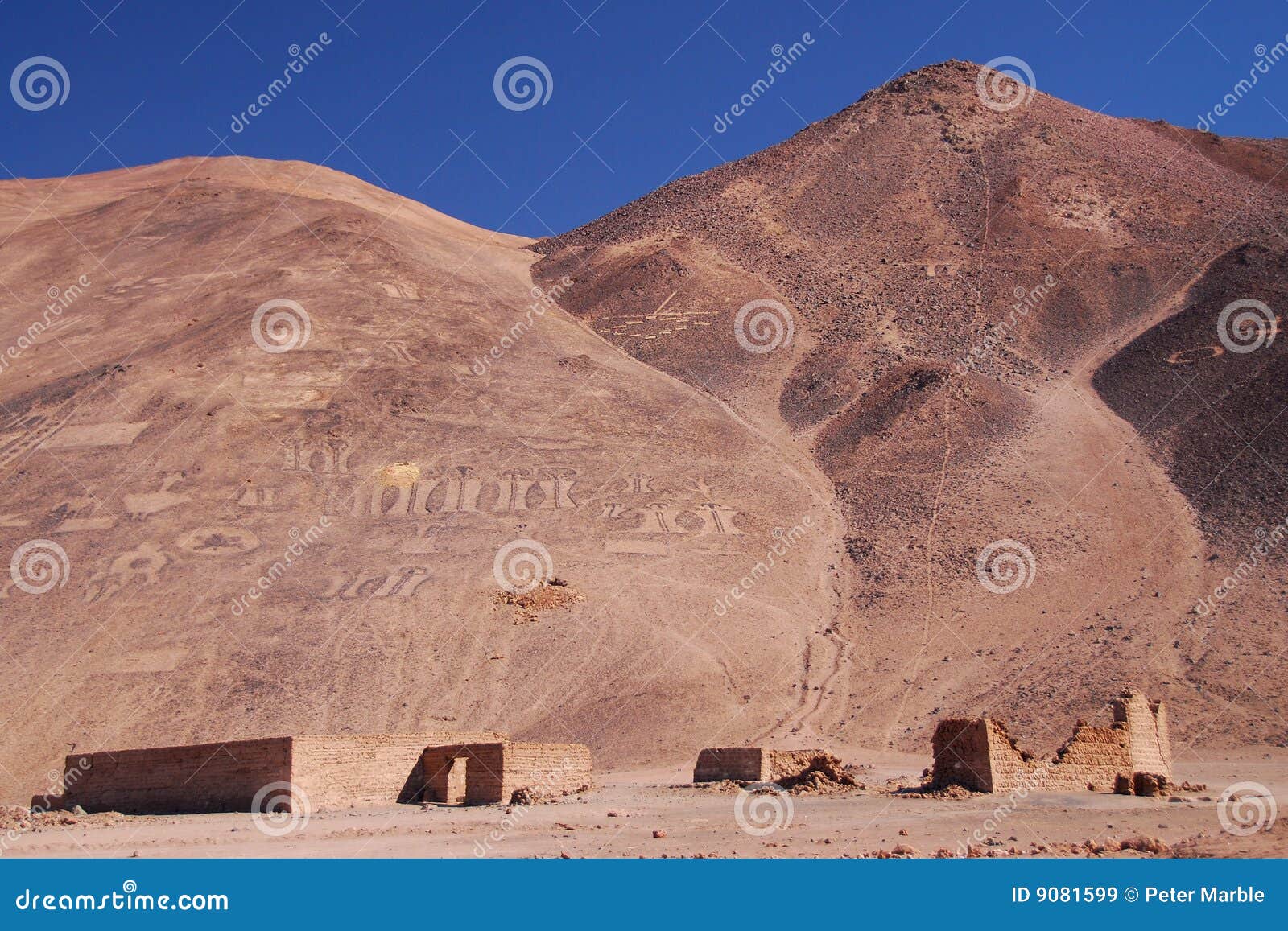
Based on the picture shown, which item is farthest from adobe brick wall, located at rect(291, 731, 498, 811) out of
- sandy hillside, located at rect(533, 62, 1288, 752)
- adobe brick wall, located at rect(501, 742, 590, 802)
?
sandy hillside, located at rect(533, 62, 1288, 752)

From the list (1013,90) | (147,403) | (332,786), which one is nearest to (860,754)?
(332,786)

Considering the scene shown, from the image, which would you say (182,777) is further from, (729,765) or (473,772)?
(729,765)

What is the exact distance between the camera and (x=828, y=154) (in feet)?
247

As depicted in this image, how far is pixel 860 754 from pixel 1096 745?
34.6ft

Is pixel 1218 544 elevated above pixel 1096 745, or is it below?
above

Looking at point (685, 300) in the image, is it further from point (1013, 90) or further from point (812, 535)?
point (1013, 90)

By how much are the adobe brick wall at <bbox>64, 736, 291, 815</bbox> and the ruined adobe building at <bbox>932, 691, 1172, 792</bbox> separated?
9.70 m

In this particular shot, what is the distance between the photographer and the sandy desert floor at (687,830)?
15.2 metres

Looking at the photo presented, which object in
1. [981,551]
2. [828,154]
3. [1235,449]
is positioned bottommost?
[981,551]

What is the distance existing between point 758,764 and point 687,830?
6420 millimetres

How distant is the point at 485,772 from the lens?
21734mm

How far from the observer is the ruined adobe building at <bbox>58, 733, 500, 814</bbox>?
64.9ft

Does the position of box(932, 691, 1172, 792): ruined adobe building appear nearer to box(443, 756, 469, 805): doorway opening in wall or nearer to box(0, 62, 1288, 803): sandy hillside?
box(443, 756, 469, 805): doorway opening in wall

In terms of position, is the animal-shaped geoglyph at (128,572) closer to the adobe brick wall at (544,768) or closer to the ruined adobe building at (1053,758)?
the adobe brick wall at (544,768)
